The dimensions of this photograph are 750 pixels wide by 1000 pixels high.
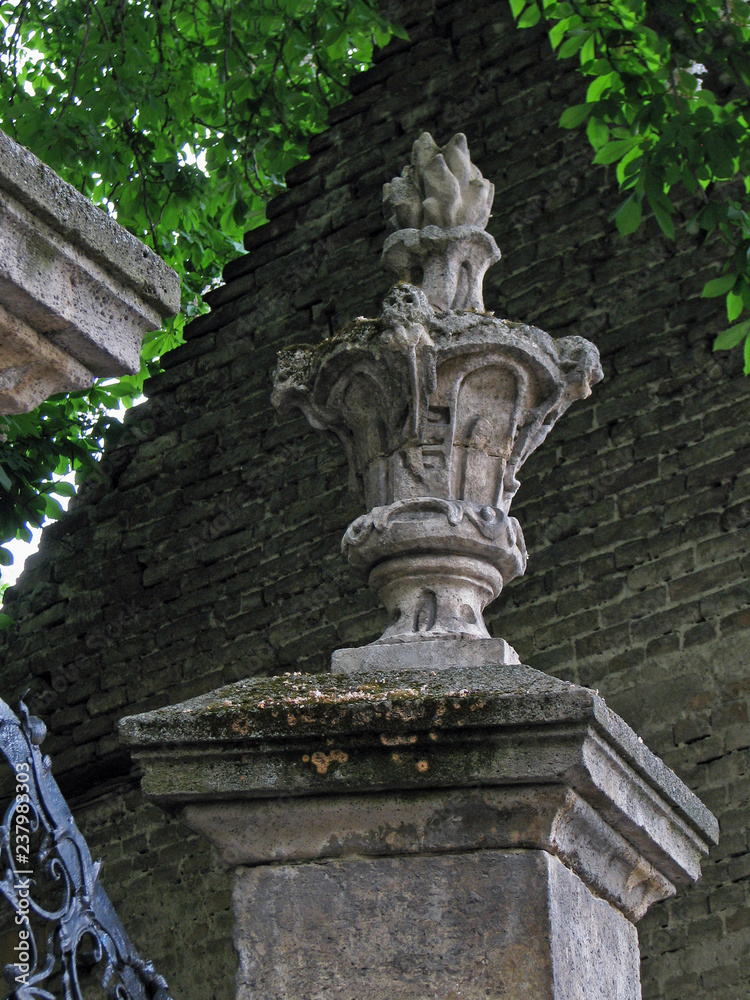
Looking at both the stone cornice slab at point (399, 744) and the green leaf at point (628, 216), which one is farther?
the green leaf at point (628, 216)

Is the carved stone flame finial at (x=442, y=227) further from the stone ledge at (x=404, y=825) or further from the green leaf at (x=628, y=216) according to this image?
the green leaf at (x=628, y=216)

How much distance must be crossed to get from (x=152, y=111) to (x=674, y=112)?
3.41 meters

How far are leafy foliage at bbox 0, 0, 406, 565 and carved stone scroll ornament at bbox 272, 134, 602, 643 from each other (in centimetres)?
449

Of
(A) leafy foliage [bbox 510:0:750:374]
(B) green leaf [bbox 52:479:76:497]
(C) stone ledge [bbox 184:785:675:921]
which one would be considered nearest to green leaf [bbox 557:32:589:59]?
(A) leafy foliage [bbox 510:0:750:374]

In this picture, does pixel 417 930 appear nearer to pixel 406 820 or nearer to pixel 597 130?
pixel 406 820

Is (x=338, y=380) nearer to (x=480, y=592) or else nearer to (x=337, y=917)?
(x=480, y=592)

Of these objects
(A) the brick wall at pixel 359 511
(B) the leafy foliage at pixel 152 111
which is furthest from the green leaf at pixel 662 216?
(B) the leafy foliage at pixel 152 111

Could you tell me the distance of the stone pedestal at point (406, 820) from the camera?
7.12 feet

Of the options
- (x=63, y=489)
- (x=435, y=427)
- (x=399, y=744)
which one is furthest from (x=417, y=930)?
(x=63, y=489)

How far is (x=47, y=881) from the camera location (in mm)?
2107

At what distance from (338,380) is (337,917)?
3.48 ft

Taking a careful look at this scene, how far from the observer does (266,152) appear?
8.95m

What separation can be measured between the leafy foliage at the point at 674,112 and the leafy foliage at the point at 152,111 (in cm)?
190

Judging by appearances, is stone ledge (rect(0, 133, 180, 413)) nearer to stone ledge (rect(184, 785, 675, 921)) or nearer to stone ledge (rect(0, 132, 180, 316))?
stone ledge (rect(0, 132, 180, 316))
